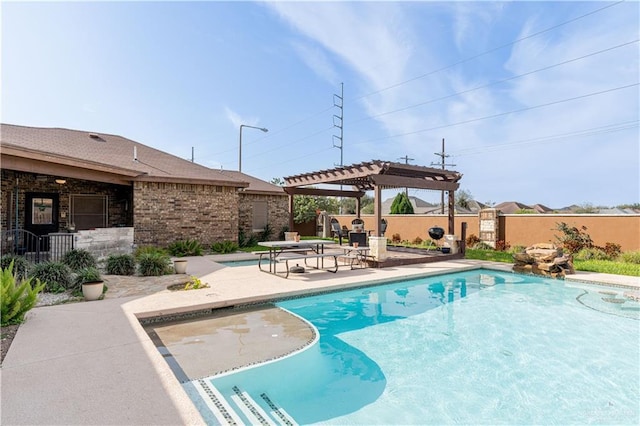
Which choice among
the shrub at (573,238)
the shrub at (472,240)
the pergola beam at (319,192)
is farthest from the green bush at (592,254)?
the pergola beam at (319,192)

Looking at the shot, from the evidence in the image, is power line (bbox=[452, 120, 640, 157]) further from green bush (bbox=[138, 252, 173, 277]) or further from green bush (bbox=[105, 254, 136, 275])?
green bush (bbox=[105, 254, 136, 275])

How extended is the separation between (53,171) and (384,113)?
806 inches

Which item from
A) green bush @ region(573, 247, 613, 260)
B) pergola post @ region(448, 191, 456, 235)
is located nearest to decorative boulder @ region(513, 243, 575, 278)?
pergola post @ region(448, 191, 456, 235)

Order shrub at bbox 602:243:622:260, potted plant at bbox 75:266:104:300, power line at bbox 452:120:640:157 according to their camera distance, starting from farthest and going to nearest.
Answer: power line at bbox 452:120:640:157 < shrub at bbox 602:243:622:260 < potted plant at bbox 75:266:104:300

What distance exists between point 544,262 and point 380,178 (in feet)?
18.2

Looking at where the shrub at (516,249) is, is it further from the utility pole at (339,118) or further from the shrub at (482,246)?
the utility pole at (339,118)

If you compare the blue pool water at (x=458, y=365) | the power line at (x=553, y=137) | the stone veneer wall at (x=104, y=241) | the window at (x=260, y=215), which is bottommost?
the blue pool water at (x=458, y=365)

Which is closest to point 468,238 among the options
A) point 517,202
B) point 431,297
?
point 431,297

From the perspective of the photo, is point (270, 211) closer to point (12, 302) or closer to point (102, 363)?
point (12, 302)

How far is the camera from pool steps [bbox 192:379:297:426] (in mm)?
3090

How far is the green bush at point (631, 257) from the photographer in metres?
11.3

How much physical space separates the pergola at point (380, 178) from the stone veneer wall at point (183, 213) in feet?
9.67

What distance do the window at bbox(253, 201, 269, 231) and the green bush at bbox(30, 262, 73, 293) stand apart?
10.8 meters

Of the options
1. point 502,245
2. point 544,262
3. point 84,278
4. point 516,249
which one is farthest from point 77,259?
point 502,245
